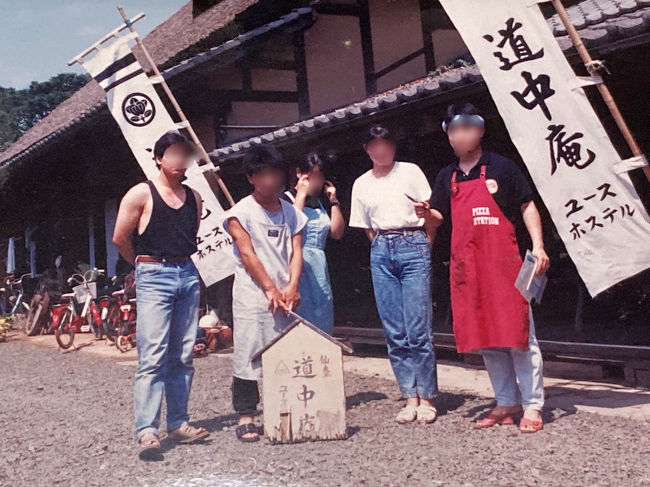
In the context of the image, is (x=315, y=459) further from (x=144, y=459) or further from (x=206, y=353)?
(x=206, y=353)

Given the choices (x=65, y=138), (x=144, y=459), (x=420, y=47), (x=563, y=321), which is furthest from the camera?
(x=65, y=138)

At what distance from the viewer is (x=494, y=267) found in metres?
3.71

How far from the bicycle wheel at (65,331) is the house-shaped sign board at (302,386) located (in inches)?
297

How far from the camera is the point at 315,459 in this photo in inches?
131

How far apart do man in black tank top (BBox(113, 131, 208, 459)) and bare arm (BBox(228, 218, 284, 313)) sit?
337 millimetres

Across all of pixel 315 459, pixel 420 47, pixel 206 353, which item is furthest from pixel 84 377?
pixel 420 47

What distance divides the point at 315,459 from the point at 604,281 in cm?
214

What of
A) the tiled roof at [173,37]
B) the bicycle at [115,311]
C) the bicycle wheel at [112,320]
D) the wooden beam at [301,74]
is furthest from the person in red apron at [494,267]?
the bicycle wheel at [112,320]

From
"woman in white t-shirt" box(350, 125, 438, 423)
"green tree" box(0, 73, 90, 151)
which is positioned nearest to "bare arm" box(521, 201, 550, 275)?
"woman in white t-shirt" box(350, 125, 438, 423)

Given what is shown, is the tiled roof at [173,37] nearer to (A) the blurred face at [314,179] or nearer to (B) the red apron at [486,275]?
(A) the blurred face at [314,179]

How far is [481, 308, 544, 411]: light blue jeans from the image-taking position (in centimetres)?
369

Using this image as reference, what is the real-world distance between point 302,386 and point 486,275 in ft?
4.31

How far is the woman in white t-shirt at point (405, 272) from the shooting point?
4062 millimetres

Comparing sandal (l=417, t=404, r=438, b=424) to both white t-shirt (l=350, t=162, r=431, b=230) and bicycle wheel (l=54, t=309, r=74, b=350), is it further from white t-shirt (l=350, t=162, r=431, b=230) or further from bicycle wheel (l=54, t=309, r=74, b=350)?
bicycle wheel (l=54, t=309, r=74, b=350)
